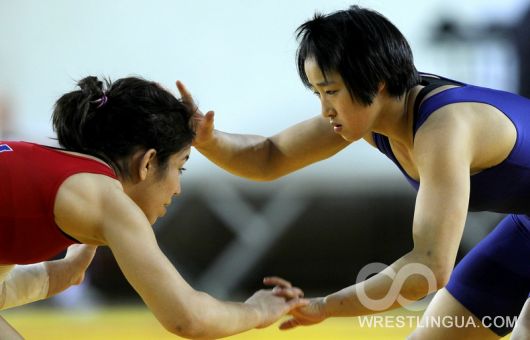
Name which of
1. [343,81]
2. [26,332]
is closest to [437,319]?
[343,81]

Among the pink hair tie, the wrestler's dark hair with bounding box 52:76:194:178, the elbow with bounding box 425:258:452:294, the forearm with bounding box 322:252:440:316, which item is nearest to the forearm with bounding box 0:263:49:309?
the wrestler's dark hair with bounding box 52:76:194:178

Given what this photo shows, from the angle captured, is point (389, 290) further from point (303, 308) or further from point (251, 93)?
point (251, 93)

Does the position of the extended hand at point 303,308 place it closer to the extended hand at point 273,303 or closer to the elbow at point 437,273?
the extended hand at point 273,303

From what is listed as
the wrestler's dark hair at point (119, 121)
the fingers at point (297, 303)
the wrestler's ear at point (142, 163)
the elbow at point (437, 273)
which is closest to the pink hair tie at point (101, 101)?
the wrestler's dark hair at point (119, 121)

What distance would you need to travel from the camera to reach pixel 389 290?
236cm

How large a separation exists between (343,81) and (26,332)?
2736 mm

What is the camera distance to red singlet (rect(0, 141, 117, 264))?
215 cm

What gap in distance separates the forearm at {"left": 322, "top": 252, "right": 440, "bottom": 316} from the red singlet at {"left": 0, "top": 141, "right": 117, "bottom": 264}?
667 millimetres

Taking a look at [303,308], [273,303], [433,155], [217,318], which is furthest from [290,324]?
[433,155]

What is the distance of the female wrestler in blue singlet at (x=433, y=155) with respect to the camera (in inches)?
90.7

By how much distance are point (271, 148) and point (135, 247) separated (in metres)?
1.18

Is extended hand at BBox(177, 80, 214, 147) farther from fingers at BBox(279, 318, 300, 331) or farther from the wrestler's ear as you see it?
fingers at BBox(279, 318, 300, 331)

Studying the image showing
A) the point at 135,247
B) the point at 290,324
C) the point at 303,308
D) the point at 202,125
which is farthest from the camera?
the point at 202,125

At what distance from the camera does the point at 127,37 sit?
5715 mm
